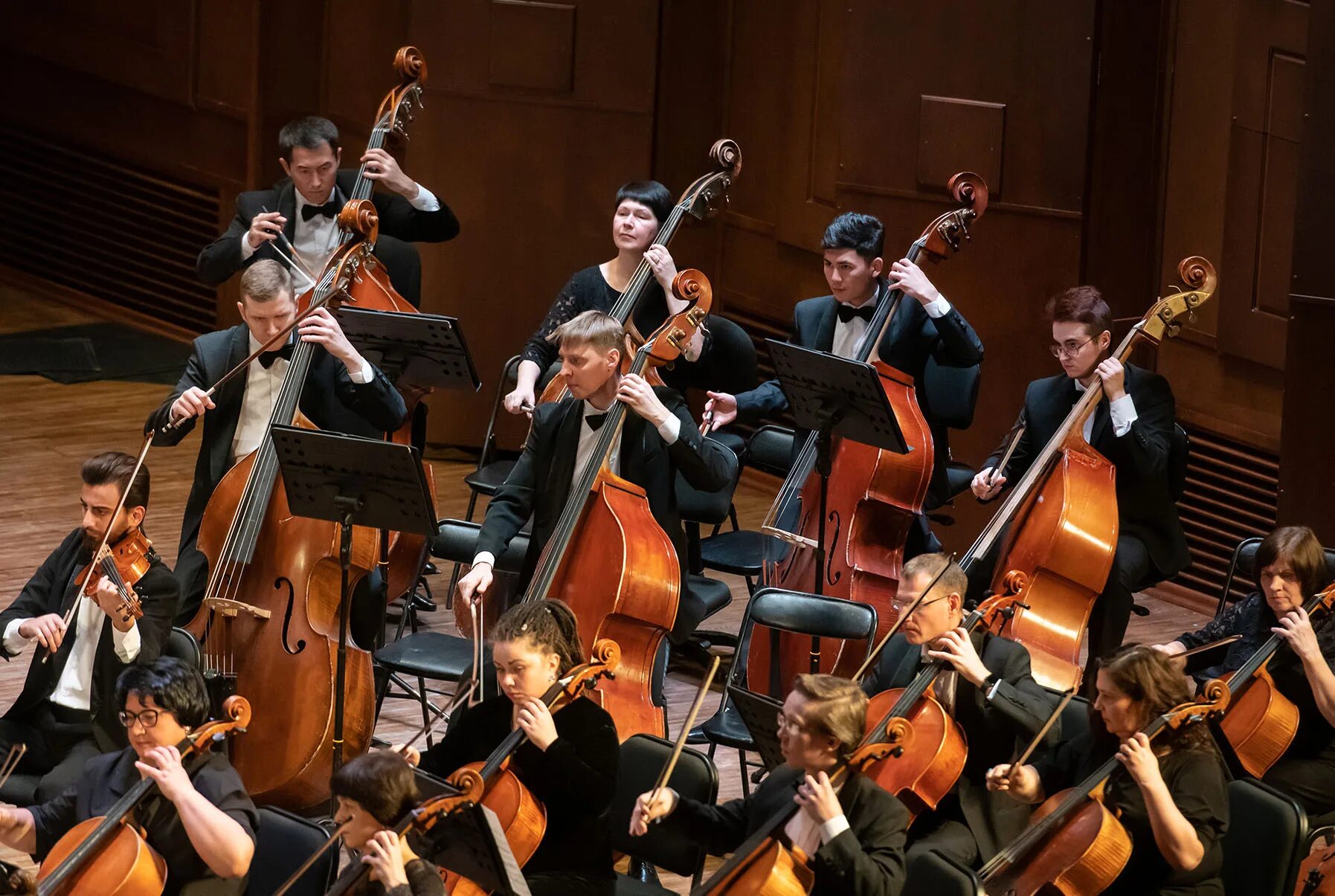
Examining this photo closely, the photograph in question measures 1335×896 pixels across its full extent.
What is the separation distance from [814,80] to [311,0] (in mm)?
2161

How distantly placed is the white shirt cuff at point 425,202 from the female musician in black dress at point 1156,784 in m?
2.95

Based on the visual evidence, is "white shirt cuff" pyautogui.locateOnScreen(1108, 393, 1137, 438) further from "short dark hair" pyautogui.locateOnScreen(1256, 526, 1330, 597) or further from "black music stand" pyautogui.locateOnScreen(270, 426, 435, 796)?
"black music stand" pyautogui.locateOnScreen(270, 426, 435, 796)

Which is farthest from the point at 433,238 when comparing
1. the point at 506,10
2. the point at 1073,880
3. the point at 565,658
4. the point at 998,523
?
the point at 1073,880

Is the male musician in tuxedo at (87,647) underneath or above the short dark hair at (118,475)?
underneath

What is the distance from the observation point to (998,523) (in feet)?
15.5

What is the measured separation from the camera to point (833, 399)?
466cm

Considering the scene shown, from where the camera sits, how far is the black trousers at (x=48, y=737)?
4.20m

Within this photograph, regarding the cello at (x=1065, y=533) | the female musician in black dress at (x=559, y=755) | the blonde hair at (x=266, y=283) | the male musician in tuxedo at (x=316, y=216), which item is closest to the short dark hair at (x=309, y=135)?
the male musician in tuxedo at (x=316, y=216)

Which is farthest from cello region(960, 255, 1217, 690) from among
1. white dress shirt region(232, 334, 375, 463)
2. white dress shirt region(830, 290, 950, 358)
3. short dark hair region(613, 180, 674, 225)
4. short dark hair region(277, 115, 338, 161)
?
short dark hair region(277, 115, 338, 161)

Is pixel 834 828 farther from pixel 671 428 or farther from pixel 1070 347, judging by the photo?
pixel 1070 347

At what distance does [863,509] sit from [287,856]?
202cm

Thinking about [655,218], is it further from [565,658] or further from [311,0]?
[311,0]

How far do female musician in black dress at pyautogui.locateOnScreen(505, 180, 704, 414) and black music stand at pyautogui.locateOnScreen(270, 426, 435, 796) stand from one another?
1149 mm

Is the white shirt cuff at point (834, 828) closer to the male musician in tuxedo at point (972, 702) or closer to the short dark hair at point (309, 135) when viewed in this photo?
the male musician in tuxedo at point (972, 702)
